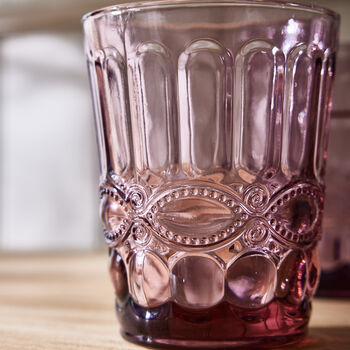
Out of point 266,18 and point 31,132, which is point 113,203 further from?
point 31,132

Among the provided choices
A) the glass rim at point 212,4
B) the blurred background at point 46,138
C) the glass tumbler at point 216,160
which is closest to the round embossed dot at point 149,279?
the glass tumbler at point 216,160

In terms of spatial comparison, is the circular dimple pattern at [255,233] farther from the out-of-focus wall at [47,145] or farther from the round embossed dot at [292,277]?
the out-of-focus wall at [47,145]

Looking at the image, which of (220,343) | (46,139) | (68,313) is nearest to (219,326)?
(220,343)

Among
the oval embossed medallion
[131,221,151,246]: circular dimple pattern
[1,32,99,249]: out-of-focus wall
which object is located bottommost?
[1,32,99,249]: out-of-focus wall

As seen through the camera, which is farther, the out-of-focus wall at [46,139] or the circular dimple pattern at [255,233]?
the out-of-focus wall at [46,139]

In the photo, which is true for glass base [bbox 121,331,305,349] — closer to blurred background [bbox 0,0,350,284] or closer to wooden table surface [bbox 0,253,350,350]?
wooden table surface [bbox 0,253,350,350]

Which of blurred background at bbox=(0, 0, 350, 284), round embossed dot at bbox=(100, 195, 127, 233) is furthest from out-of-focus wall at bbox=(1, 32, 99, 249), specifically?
round embossed dot at bbox=(100, 195, 127, 233)

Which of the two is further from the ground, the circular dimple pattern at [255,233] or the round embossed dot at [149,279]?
the circular dimple pattern at [255,233]

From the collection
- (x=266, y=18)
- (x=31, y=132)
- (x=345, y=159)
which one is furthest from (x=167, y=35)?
(x=31, y=132)
